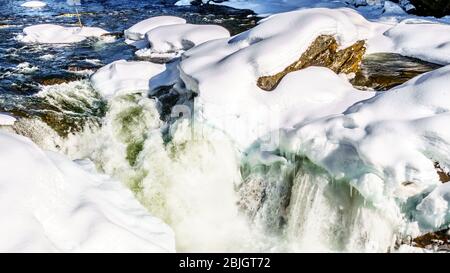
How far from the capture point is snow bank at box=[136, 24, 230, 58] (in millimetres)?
9531

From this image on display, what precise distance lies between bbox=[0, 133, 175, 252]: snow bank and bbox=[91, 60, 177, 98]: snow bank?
2.93 m

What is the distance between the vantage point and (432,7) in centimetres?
1418

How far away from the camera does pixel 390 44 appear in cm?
922

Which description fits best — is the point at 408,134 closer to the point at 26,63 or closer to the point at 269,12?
the point at 26,63

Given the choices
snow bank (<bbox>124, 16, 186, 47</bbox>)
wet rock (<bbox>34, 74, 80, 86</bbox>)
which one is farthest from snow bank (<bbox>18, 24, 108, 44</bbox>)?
wet rock (<bbox>34, 74, 80, 86</bbox>)

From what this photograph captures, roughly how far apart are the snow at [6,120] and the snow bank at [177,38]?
3.69 metres

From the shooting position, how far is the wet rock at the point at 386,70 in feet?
23.7

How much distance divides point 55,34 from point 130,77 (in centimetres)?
506

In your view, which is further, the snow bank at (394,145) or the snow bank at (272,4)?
the snow bank at (272,4)

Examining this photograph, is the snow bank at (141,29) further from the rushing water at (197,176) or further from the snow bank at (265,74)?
the snow bank at (265,74)

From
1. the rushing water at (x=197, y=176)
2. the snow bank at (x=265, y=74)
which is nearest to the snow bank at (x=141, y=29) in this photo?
the rushing water at (x=197, y=176)

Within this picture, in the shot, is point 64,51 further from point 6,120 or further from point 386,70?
point 386,70
